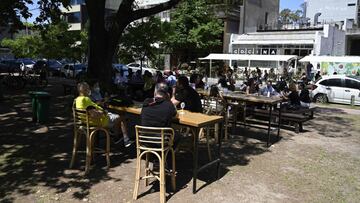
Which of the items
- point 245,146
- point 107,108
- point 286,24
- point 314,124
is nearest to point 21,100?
point 107,108

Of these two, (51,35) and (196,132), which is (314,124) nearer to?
(196,132)

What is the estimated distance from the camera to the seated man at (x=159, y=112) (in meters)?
5.09

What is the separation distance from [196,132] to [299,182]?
6.95 ft

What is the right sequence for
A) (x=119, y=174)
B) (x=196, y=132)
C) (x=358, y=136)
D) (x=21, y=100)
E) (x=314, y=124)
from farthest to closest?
(x=21, y=100)
(x=314, y=124)
(x=358, y=136)
(x=119, y=174)
(x=196, y=132)

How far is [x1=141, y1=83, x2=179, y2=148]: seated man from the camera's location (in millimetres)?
5094

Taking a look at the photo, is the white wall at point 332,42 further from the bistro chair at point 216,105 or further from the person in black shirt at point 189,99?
the person in black shirt at point 189,99

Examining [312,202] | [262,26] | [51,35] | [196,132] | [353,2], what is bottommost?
[312,202]

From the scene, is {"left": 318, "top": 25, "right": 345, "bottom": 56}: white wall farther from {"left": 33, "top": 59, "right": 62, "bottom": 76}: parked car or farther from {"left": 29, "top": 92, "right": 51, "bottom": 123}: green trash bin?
{"left": 29, "top": 92, "right": 51, "bottom": 123}: green trash bin

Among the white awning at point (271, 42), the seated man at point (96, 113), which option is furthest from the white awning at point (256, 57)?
the seated man at point (96, 113)

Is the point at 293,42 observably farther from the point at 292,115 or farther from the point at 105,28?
the point at 292,115

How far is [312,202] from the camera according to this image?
5.31 meters

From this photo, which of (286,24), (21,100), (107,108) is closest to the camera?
(107,108)

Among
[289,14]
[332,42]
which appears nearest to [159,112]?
[332,42]

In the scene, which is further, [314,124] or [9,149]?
[314,124]
